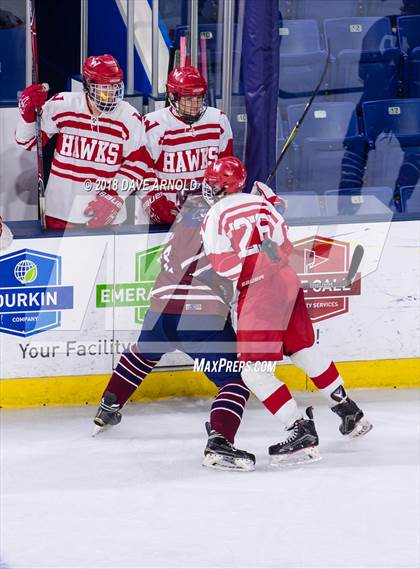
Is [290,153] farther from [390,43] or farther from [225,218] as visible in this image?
[225,218]

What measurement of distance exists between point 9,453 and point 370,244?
5.16 ft

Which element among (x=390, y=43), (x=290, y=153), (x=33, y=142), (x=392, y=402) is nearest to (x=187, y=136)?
(x=33, y=142)

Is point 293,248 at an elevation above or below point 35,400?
above

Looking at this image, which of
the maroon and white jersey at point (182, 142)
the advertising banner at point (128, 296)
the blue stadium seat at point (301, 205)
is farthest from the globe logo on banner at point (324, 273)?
the maroon and white jersey at point (182, 142)

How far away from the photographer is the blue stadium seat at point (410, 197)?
554cm

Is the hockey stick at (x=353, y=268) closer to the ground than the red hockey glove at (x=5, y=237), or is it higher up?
closer to the ground

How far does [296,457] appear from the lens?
14.1 ft

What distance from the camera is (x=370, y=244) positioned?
497 cm

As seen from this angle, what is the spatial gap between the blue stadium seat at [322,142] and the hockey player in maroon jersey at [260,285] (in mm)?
1301

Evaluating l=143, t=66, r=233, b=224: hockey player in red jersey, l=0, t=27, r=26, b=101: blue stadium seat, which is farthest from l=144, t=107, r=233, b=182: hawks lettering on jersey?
l=0, t=27, r=26, b=101: blue stadium seat

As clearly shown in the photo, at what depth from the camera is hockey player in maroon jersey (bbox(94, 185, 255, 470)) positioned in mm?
4434

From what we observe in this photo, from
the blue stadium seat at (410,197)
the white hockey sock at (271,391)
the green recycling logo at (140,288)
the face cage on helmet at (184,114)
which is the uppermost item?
the face cage on helmet at (184,114)

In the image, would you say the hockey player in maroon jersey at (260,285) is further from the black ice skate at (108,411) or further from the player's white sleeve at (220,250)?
the black ice skate at (108,411)

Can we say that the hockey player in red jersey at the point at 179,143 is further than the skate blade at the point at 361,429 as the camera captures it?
A: Yes
